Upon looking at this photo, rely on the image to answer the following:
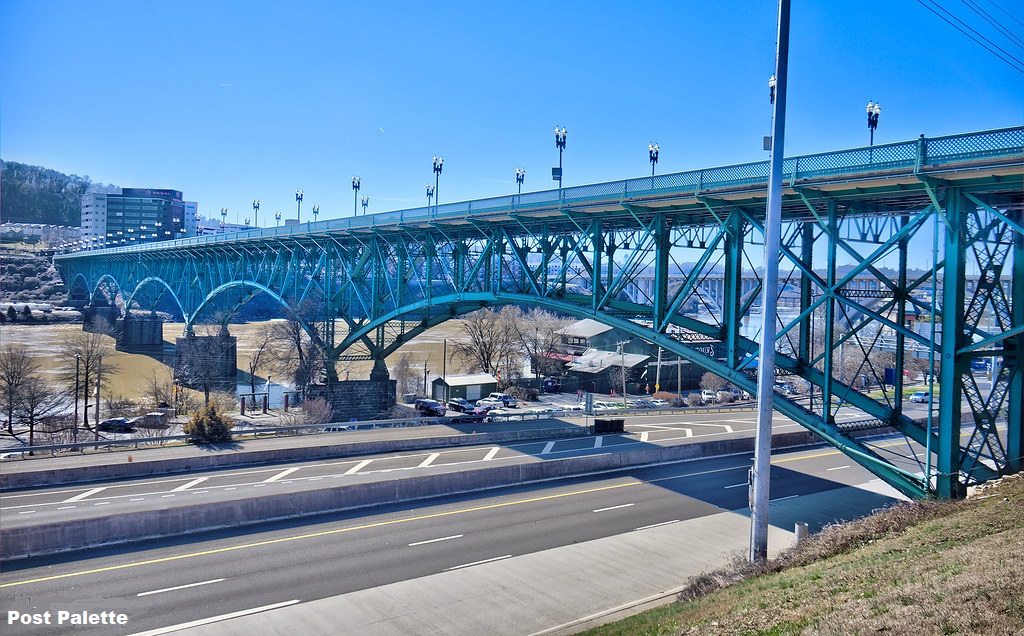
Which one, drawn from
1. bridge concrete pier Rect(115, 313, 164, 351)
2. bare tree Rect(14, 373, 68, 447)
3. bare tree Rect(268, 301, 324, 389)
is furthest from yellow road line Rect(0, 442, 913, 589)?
bridge concrete pier Rect(115, 313, 164, 351)

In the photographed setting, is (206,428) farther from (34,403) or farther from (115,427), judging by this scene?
(34,403)

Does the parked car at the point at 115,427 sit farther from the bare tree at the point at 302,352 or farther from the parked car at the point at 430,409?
the parked car at the point at 430,409

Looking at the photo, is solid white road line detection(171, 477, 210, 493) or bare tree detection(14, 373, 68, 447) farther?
bare tree detection(14, 373, 68, 447)

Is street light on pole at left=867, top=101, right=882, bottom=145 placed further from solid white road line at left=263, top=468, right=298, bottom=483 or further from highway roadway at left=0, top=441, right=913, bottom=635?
solid white road line at left=263, top=468, right=298, bottom=483

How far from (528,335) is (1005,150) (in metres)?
54.1

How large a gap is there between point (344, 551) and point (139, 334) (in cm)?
6412

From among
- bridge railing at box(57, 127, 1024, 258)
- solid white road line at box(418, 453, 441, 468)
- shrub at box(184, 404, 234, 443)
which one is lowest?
solid white road line at box(418, 453, 441, 468)

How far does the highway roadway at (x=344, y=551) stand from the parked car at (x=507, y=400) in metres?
22.6

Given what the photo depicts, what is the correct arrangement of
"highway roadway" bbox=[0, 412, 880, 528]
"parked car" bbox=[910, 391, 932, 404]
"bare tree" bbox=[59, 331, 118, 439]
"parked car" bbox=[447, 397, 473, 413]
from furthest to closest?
"parked car" bbox=[910, 391, 932, 404] < "parked car" bbox=[447, 397, 473, 413] < "bare tree" bbox=[59, 331, 118, 439] < "highway roadway" bbox=[0, 412, 880, 528]

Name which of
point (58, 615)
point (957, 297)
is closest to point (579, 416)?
point (957, 297)

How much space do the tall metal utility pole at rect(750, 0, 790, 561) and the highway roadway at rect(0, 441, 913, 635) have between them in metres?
4.69

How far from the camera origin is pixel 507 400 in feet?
162

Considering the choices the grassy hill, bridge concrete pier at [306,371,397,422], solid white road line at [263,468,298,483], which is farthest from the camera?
bridge concrete pier at [306,371,397,422]

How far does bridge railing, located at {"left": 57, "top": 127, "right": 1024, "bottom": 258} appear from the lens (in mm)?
14391
